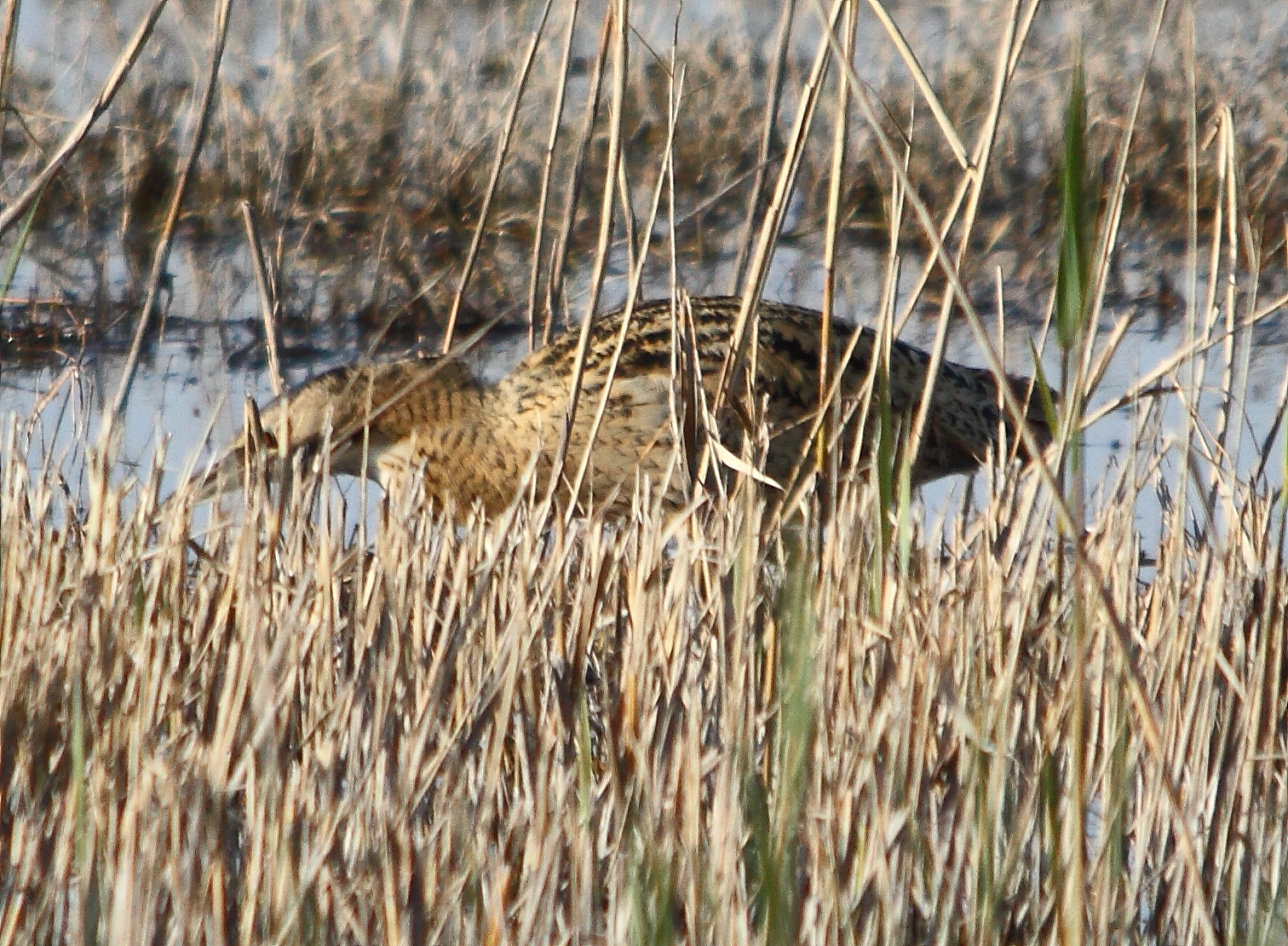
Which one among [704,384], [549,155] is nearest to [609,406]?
[704,384]

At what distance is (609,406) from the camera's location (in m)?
4.36

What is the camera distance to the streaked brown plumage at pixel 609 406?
4328 mm

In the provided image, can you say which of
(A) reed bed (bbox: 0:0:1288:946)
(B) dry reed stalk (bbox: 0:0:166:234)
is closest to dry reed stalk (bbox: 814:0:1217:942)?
(A) reed bed (bbox: 0:0:1288:946)

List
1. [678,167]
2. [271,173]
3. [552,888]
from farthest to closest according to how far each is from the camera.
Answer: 1. [678,167]
2. [271,173]
3. [552,888]

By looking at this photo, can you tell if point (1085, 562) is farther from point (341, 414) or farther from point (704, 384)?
point (341, 414)

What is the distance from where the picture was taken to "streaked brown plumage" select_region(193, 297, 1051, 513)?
433cm

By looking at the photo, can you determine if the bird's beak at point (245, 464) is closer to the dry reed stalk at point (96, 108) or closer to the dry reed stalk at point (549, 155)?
the dry reed stalk at point (96, 108)

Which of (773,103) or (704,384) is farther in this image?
(704,384)

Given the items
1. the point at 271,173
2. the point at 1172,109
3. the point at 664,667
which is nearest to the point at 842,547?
the point at 664,667

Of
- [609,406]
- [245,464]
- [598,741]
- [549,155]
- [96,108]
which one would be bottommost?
[598,741]

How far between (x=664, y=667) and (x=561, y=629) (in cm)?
20

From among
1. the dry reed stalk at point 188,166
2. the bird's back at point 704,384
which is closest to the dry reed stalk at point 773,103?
the dry reed stalk at point 188,166

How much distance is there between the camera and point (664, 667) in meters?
2.47

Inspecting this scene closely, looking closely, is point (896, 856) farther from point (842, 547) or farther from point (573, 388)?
point (573, 388)
